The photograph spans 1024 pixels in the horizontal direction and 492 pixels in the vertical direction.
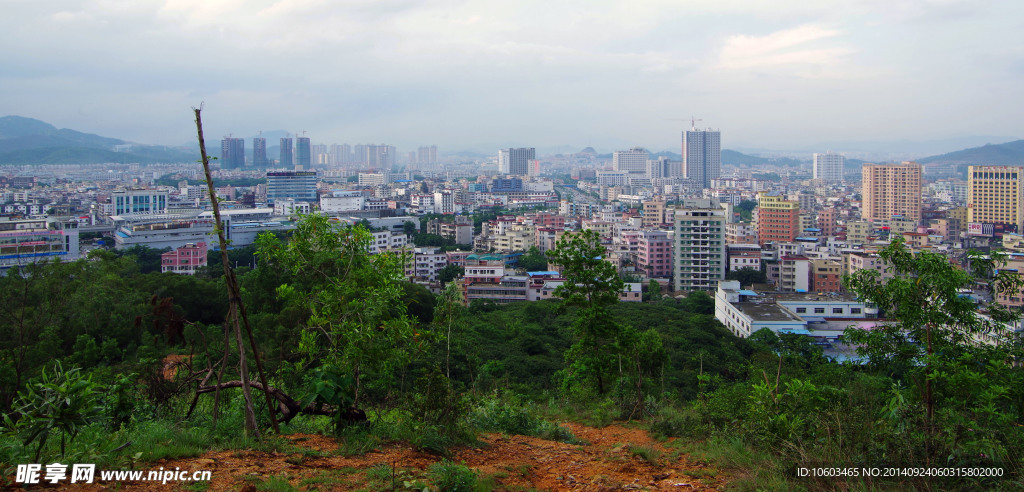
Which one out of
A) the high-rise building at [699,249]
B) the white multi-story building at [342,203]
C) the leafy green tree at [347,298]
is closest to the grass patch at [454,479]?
the leafy green tree at [347,298]

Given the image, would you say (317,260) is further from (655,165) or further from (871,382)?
(655,165)

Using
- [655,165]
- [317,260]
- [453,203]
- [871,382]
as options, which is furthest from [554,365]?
[655,165]

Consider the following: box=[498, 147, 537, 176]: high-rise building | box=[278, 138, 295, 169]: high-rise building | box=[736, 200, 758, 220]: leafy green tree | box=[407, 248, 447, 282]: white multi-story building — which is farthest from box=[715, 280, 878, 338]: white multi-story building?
box=[278, 138, 295, 169]: high-rise building

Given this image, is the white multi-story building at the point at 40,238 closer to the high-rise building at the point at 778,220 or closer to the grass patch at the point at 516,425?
the grass patch at the point at 516,425

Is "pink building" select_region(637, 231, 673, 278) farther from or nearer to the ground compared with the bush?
nearer to the ground

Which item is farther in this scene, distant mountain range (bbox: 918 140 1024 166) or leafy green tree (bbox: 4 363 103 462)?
distant mountain range (bbox: 918 140 1024 166)

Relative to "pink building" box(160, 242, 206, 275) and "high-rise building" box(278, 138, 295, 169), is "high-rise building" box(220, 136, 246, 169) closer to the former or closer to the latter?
"high-rise building" box(278, 138, 295, 169)

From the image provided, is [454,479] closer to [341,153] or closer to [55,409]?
[55,409]
